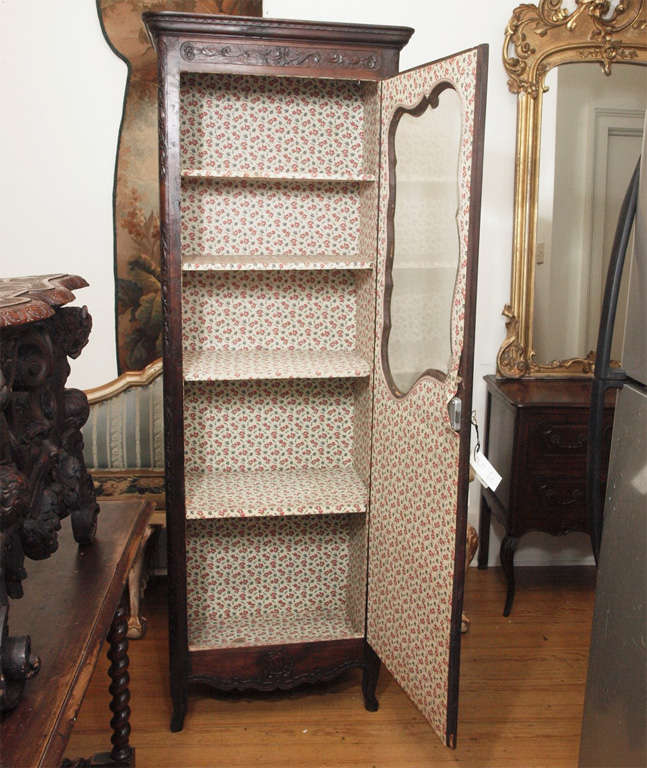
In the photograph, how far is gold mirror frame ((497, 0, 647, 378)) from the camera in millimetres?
3615

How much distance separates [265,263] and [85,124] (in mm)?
1379

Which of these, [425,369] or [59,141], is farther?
[59,141]

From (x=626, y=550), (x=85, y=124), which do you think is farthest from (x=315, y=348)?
(x=626, y=550)

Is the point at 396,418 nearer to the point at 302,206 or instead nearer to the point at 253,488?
the point at 253,488

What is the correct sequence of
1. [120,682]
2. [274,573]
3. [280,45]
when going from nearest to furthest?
[120,682], [280,45], [274,573]

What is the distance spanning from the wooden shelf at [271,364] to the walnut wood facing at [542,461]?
0.85m

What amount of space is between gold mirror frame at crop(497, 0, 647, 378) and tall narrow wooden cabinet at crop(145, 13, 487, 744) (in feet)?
3.24

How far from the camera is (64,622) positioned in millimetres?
1647

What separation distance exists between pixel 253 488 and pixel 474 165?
4.48ft

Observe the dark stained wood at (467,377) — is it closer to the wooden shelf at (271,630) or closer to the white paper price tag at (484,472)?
the white paper price tag at (484,472)

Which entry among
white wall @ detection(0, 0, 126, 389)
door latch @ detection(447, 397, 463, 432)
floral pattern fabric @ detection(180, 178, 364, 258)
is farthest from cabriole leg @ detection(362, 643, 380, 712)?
white wall @ detection(0, 0, 126, 389)

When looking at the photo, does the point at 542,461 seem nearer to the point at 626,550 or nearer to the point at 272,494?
the point at 272,494

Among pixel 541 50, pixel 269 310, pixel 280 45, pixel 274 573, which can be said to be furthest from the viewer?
pixel 541 50

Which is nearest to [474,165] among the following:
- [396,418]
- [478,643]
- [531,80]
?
[396,418]
